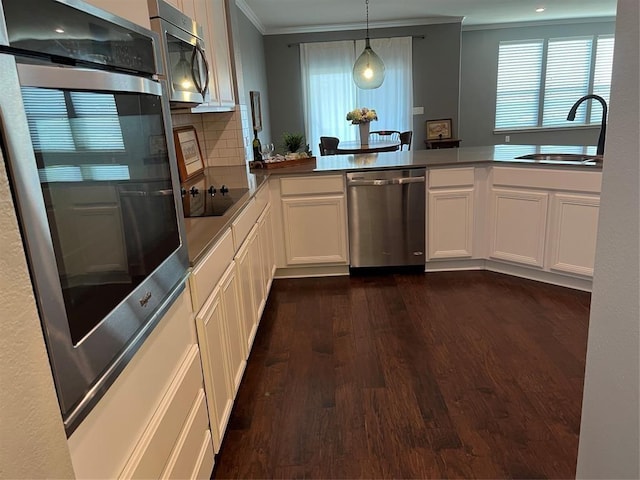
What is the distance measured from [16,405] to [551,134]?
9.45m

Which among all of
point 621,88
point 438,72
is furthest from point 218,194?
point 438,72

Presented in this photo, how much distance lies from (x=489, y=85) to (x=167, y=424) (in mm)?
8465

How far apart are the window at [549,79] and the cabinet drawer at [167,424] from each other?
8.29 m

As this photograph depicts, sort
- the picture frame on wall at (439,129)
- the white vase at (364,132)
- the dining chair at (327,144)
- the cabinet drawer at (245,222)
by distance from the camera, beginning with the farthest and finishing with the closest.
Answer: the picture frame on wall at (439,129), the dining chair at (327,144), the white vase at (364,132), the cabinet drawer at (245,222)

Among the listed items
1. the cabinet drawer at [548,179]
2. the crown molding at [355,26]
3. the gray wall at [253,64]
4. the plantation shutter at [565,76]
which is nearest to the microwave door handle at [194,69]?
the cabinet drawer at [548,179]

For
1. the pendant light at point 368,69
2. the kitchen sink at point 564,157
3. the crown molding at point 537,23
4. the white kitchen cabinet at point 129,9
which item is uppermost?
the crown molding at point 537,23

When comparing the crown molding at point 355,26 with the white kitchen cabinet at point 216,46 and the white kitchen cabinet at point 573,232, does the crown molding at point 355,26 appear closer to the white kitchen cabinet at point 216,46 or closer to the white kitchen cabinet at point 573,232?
the white kitchen cabinet at point 216,46

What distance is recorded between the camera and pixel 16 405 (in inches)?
20.4

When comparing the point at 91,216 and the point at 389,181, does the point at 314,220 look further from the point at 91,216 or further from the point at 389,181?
the point at 91,216

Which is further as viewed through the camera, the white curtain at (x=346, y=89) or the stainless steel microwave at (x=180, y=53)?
the white curtain at (x=346, y=89)

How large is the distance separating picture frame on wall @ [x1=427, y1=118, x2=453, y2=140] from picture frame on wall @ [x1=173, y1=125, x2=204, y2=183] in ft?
17.1

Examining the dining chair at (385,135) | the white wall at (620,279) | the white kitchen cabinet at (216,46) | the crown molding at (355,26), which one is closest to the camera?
the white wall at (620,279)

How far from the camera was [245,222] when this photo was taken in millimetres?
2318

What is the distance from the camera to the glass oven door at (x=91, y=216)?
66 cm
